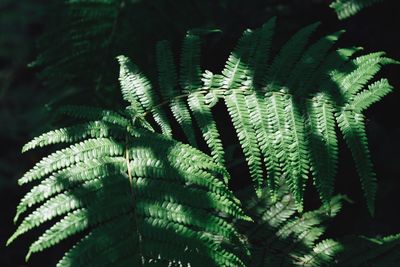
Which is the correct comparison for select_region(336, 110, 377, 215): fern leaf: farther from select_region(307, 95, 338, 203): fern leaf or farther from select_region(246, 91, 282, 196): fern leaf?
select_region(246, 91, 282, 196): fern leaf

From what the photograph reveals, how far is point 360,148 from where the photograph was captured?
154 centimetres

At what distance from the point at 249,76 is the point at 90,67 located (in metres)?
1.16

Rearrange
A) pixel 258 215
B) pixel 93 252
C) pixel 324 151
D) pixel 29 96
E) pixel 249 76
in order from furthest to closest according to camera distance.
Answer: pixel 29 96 < pixel 258 215 < pixel 249 76 < pixel 324 151 < pixel 93 252

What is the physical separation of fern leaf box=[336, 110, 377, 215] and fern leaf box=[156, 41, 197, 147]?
0.53 metres

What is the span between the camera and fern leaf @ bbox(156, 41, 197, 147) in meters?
1.73

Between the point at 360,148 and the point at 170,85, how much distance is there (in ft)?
2.38

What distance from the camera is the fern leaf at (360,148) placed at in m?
1.50

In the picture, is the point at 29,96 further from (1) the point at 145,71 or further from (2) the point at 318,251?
(2) the point at 318,251

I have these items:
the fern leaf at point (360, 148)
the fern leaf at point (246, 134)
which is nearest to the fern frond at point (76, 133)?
the fern leaf at point (246, 134)

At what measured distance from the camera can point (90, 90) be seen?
8.72 feet

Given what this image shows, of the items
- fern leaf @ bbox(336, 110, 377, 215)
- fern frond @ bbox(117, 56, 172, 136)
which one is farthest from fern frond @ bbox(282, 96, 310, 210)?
fern frond @ bbox(117, 56, 172, 136)

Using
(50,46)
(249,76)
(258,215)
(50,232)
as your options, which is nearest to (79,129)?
(50,232)

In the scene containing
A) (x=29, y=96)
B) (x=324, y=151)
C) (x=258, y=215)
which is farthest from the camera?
(x=29, y=96)

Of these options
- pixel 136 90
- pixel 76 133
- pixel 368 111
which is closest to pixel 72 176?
pixel 76 133
